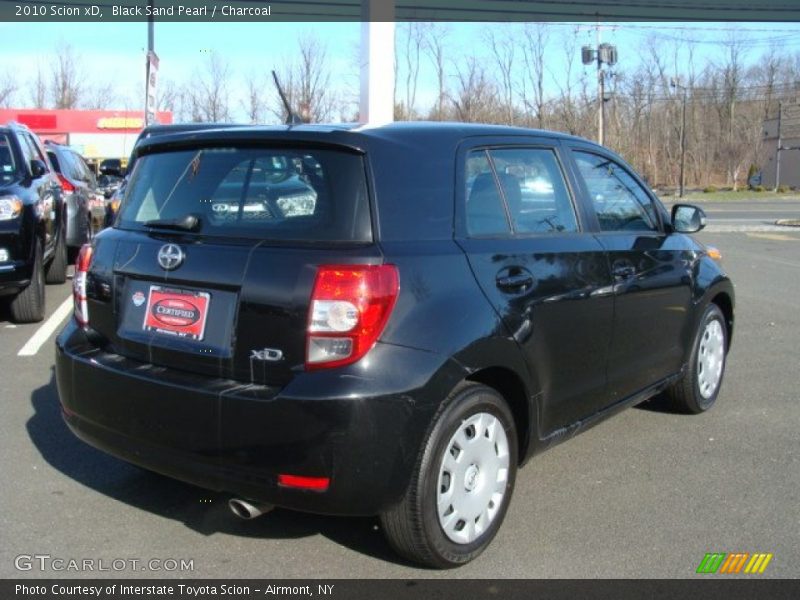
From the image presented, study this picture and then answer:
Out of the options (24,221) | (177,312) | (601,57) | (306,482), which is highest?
(601,57)

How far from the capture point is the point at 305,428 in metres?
2.88

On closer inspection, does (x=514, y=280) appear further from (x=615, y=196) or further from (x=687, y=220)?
(x=687, y=220)

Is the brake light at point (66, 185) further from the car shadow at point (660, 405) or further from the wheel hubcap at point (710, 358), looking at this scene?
the wheel hubcap at point (710, 358)

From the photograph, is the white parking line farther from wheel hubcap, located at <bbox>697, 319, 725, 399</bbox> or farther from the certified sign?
wheel hubcap, located at <bbox>697, 319, 725, 399</bbox>

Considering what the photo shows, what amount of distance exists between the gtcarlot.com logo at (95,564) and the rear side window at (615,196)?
2684 mm

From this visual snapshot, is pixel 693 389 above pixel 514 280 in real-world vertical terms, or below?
below

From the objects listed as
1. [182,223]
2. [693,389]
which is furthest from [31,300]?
[693,389]

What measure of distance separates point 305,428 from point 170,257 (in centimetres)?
94

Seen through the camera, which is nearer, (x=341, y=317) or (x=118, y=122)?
(x=341, y=317)

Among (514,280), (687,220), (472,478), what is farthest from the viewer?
(687,220)

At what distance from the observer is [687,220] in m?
5.04

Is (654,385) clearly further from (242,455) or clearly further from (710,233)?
(710,233)

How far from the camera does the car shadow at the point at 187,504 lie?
358 cm

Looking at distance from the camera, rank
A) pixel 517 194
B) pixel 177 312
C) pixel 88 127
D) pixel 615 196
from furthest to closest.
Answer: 1. pixel 88 127
2. pixel 615 196
3. pixel 517 194
4. pixel 177 312
